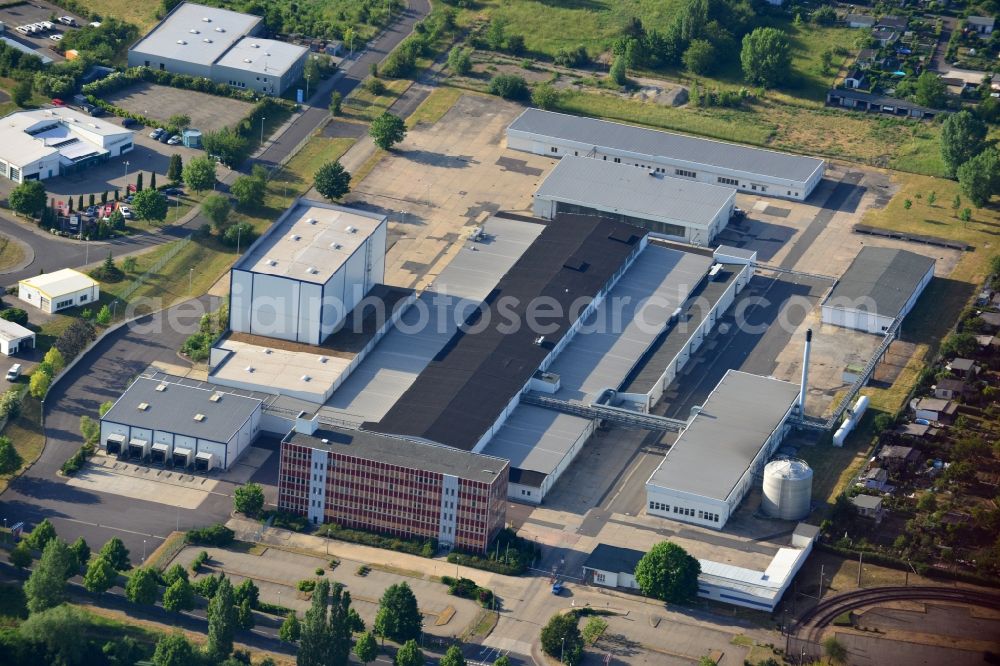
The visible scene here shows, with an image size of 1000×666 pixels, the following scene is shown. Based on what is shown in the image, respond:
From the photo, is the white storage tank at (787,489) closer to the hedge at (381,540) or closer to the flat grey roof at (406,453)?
the flat grey roof at (406,453)

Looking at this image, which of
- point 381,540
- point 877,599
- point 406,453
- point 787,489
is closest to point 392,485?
point 406,453

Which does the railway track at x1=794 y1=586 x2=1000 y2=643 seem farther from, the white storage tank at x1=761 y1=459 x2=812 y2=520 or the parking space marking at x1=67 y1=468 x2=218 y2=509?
the parking space marking at x1=67 y1=468 x2=218 y2=509

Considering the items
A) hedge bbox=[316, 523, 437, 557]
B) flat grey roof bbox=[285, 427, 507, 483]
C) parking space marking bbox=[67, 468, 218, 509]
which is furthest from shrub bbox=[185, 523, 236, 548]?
flat grey roof bbox=[285, 427, 507, 483]

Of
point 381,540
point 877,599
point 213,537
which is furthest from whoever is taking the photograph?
point 381,540

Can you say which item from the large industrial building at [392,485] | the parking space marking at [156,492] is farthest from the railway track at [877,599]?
the parking space marking at [156,492]

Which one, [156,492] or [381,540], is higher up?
[381,540]

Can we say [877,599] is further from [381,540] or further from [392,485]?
[381,540]

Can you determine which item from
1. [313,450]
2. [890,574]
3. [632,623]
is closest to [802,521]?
[890,574]
